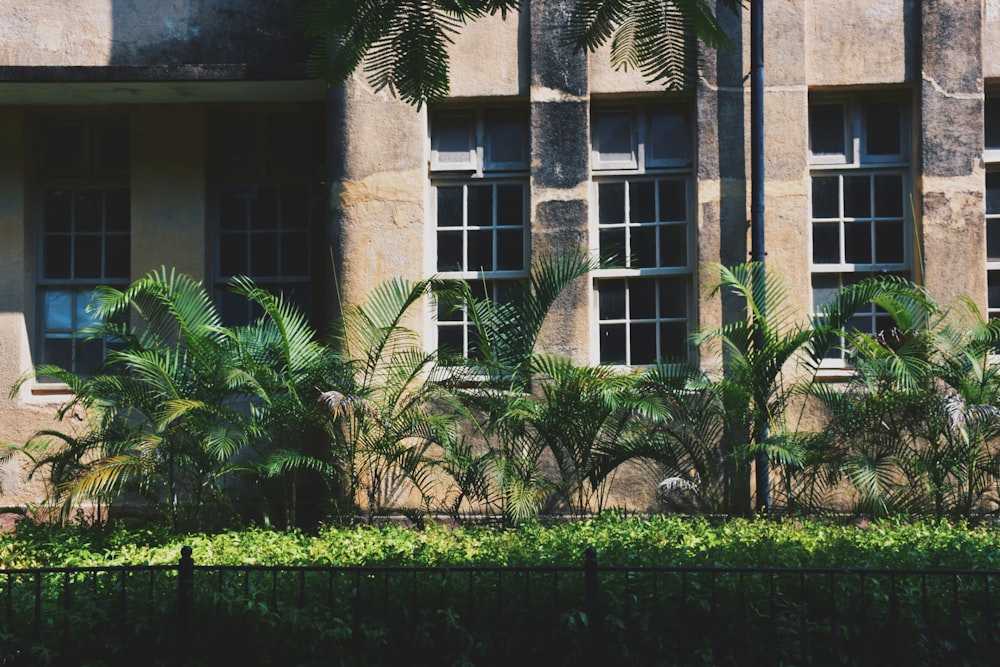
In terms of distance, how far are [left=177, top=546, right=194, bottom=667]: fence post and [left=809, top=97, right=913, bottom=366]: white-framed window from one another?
263 inches

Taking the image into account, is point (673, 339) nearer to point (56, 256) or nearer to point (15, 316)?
point (56, 256)

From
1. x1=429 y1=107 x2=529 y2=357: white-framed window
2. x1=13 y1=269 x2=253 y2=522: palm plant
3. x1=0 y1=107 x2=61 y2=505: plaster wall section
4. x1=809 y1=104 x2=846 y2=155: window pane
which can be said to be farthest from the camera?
x1=0 y1=107 x2=61 y2=505: plaster wall section

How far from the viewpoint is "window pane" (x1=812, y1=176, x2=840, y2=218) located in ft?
34.7

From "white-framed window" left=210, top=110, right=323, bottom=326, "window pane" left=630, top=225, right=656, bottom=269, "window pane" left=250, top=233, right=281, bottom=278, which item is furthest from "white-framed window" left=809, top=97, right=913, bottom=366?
"window pane" left=250, top=233, right=281, bottom=278

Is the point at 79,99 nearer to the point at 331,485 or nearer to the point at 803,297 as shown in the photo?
the point at 331,485

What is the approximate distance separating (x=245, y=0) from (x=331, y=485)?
489cm

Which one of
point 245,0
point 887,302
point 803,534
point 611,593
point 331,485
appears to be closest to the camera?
point 611,593

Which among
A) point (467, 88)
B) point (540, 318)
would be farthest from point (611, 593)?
point (467, 88)

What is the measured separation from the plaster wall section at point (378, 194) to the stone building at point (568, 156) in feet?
0.06

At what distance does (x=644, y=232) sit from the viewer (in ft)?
35.0

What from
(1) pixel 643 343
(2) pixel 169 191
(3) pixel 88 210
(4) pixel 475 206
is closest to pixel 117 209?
(3) pixel 88 210

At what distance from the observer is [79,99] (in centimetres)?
1133

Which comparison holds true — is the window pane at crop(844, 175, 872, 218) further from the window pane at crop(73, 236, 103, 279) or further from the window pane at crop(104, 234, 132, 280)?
the window pane at crop(73, 236, 103, 279)

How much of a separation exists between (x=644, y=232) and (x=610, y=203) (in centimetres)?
42
